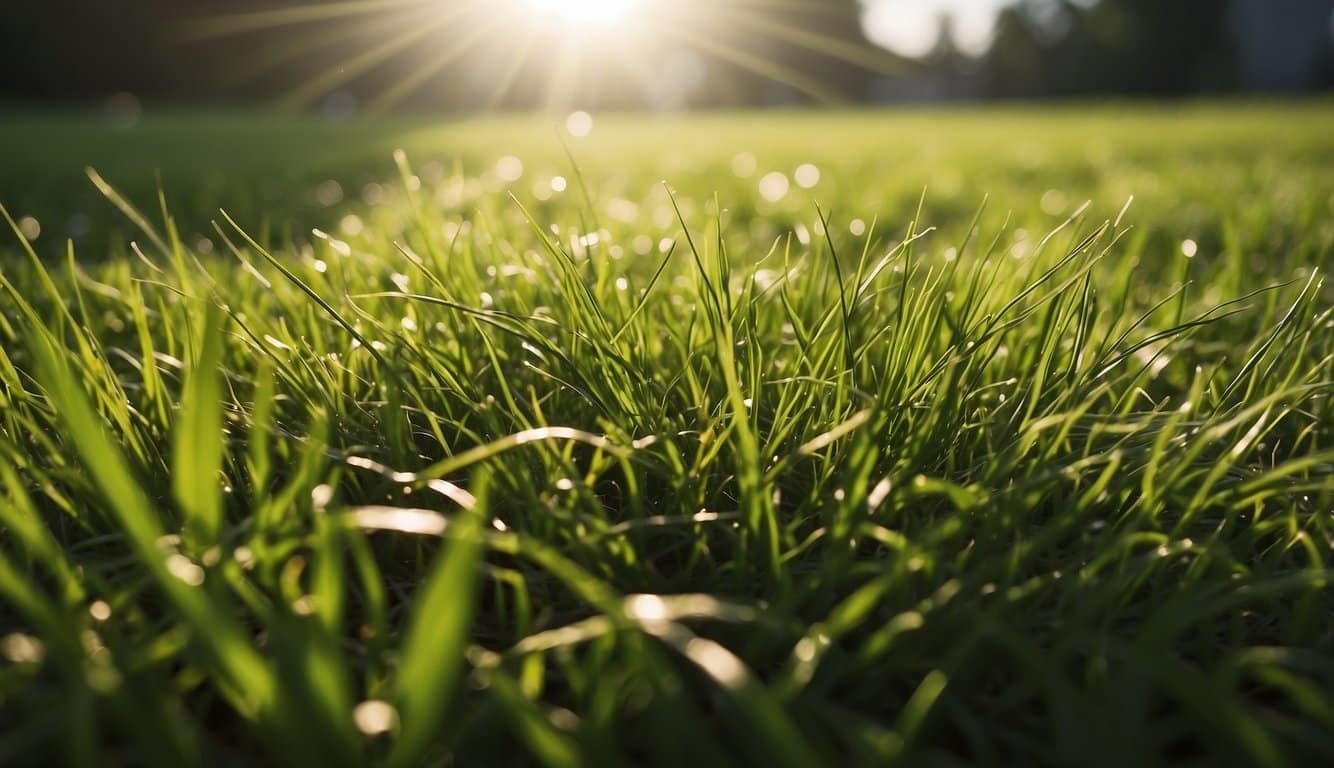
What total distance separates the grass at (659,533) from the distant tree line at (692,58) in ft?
52.2

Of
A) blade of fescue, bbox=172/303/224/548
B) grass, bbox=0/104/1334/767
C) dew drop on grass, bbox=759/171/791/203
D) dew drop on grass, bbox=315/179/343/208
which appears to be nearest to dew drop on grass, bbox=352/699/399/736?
grass, bbox=0/104/1334/767

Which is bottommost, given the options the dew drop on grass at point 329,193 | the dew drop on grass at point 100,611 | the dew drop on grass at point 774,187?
the dew drop on grass at point 100,611

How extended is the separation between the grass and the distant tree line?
15897mm

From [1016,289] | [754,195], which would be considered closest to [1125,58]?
[754,195]

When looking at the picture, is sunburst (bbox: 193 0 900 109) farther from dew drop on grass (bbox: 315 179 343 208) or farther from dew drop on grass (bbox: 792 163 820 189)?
dew drop on grass (bbox: 792 163 820 189)

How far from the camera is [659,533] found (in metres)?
0.85

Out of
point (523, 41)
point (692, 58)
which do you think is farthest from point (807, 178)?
point (692, 58)

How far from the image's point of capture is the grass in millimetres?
550

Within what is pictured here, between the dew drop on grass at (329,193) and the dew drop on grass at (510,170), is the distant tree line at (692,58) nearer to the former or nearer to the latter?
the dew drop on grass at (510,170)

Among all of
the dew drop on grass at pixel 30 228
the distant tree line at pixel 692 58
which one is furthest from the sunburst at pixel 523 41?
the dew drop on grass at pixel 30 228

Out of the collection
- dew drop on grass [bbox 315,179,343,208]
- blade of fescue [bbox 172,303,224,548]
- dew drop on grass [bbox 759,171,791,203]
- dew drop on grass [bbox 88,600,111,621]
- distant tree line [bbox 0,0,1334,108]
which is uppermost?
distant tree line [bbox 0,0,1334,108]

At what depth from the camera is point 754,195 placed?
380cm

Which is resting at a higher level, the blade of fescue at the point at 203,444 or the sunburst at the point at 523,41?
the sunburst at the point at 523,41

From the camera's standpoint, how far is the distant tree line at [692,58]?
78.8ft
